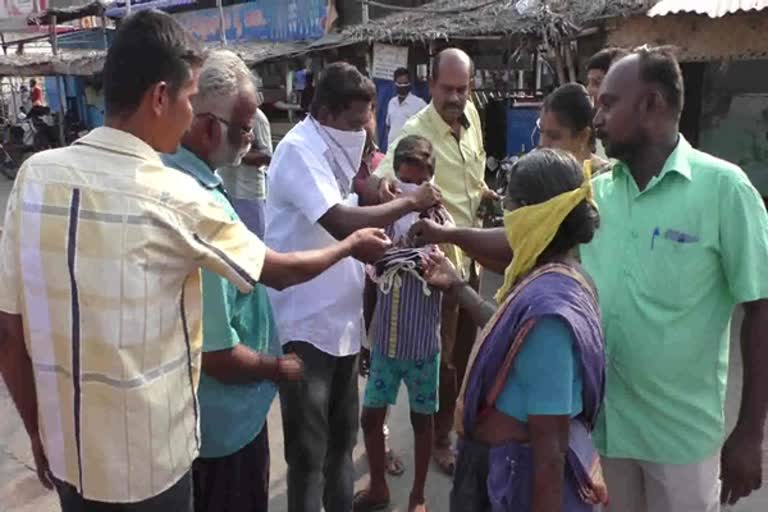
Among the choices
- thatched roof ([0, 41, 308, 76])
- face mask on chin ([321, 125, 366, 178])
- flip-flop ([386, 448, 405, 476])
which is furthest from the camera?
thatched roof ([0, 41, 308, 76])

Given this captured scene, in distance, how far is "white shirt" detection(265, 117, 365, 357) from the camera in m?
2.33

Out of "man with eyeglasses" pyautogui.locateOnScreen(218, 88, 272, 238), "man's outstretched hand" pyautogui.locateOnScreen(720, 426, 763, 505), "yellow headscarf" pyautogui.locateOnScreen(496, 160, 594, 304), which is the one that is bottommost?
"man's outstretched hand" pyautogui.locateOnScreen(720, 426, 763, 505)

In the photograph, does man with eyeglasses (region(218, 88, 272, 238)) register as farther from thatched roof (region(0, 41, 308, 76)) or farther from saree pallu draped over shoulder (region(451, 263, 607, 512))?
thatched roof (region(0, 41, 308, 76))

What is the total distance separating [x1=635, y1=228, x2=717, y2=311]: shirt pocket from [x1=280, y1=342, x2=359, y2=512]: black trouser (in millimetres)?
1141

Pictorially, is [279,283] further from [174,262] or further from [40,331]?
[40,331]

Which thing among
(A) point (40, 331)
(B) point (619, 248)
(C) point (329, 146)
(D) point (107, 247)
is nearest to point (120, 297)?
(D) point (107, 247)

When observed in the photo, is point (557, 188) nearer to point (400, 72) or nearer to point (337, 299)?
point (337, 299)

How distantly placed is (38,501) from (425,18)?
7.64m

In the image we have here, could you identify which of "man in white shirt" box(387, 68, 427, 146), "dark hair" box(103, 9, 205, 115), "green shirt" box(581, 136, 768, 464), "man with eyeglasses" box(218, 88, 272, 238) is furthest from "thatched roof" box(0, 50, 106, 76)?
"green shirt" box(581, 136, 768, 464)

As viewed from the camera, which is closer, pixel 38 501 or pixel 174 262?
pixel 174 262

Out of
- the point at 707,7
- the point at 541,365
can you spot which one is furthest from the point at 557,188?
the point at 707,7

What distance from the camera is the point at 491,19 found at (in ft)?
25.8

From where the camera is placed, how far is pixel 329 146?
7.98 feet

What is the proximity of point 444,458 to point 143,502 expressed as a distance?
223cm
